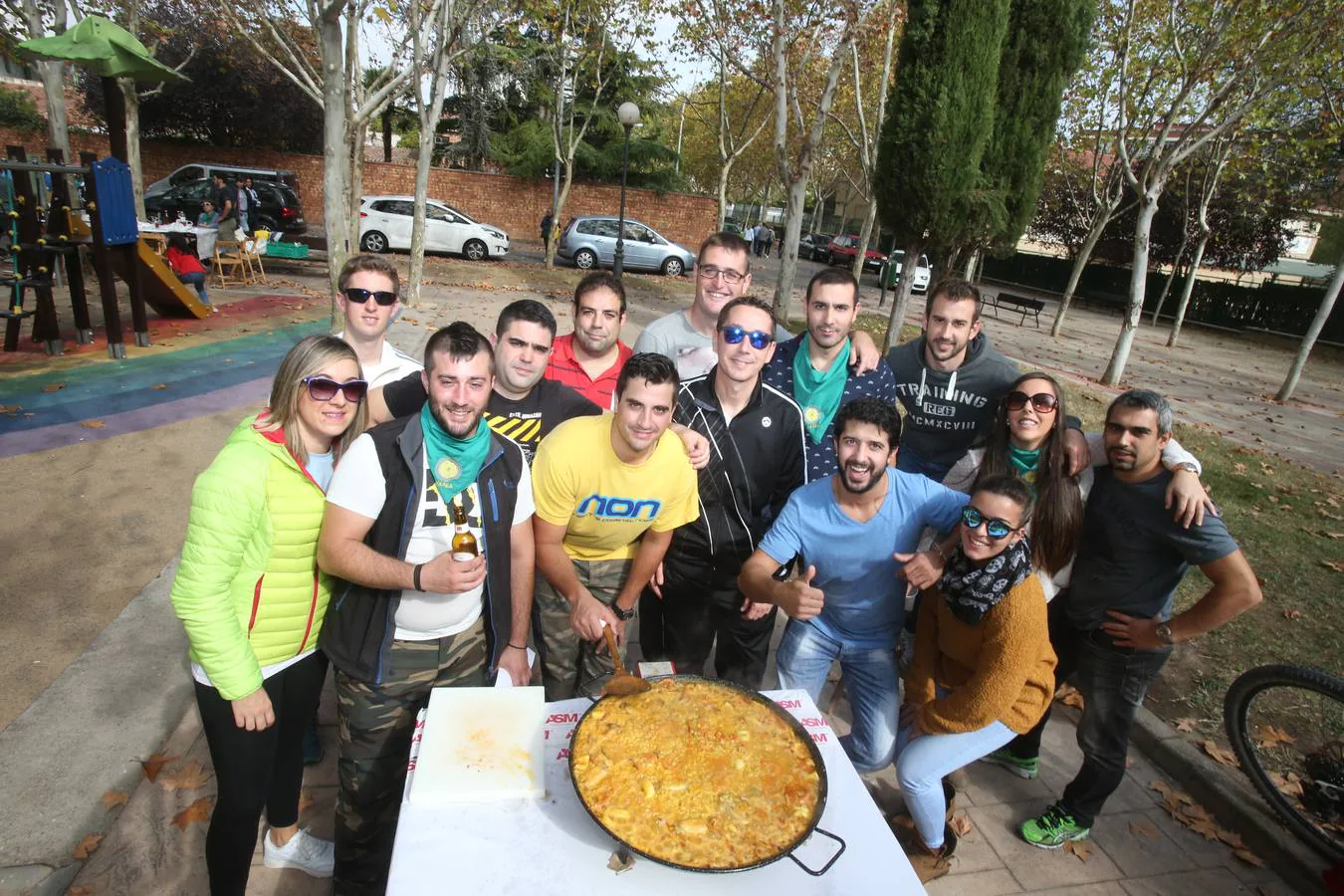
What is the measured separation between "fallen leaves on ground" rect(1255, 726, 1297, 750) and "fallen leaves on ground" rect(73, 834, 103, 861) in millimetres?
5743

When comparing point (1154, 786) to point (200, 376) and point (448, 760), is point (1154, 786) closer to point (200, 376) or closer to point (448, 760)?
point (448, 760)

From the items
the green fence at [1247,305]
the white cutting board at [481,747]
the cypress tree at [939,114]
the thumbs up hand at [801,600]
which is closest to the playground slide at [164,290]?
the white cutting board at [481,747]

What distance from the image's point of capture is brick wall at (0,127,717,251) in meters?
26.6

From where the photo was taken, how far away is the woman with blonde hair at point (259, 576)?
211 cm

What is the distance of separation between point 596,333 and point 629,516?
1.28m

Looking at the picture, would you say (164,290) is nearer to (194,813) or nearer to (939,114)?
(194,813)

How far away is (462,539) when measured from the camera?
7.31 ft

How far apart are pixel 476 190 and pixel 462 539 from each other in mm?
31199

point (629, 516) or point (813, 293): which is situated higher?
point (813, 293)

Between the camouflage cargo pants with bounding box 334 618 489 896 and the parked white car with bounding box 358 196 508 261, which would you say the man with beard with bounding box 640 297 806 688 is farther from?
the parked white car with bounding box 358 196 508 261

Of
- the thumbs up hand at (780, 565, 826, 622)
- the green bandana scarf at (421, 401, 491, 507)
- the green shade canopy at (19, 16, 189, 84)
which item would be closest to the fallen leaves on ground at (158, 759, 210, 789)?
the green bandana scarf at (421, 401, 491, 507)

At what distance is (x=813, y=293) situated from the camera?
380 cm

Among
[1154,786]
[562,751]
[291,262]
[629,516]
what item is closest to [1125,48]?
[1154,786]

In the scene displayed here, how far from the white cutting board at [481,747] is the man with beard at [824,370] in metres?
2.03
